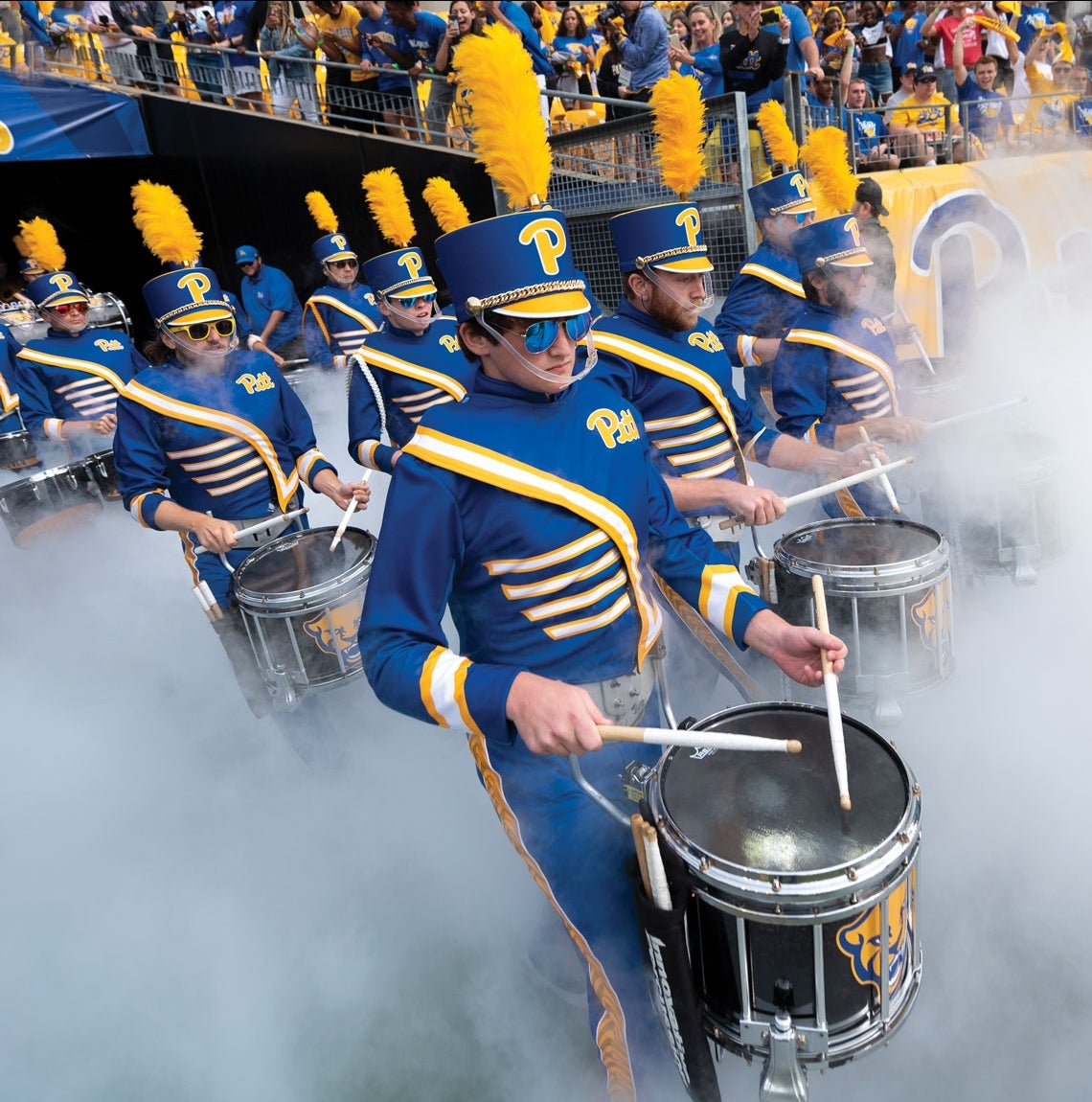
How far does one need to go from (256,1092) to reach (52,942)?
1.06 metres

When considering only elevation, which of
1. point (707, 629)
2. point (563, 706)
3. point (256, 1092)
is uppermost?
point (563, 706)

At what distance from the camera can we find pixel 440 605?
1904mm

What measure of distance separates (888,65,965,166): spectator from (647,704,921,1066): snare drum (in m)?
7.85

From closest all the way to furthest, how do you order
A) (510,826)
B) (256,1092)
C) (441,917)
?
(510,826)
(256,1092)
(441,917)

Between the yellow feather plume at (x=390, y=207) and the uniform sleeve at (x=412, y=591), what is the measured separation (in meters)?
5.09

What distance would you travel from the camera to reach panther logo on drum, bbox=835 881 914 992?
5.44ft

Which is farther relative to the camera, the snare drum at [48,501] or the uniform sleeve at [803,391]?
the snare drum at [48,501]

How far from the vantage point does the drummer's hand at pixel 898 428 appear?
3533 mm

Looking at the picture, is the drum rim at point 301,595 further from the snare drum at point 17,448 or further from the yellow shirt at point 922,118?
the yellow shirt at point 922,118

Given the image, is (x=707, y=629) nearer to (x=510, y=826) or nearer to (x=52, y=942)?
(x=510, y=826)

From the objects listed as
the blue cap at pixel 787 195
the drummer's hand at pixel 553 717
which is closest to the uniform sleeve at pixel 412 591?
the drummer's hand at pixel 553 717

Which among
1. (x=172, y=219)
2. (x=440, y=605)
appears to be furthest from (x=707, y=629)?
(x=172, y=219)

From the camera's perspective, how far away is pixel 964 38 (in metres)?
9.24

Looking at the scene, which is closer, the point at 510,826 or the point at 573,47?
the point at 510,826
